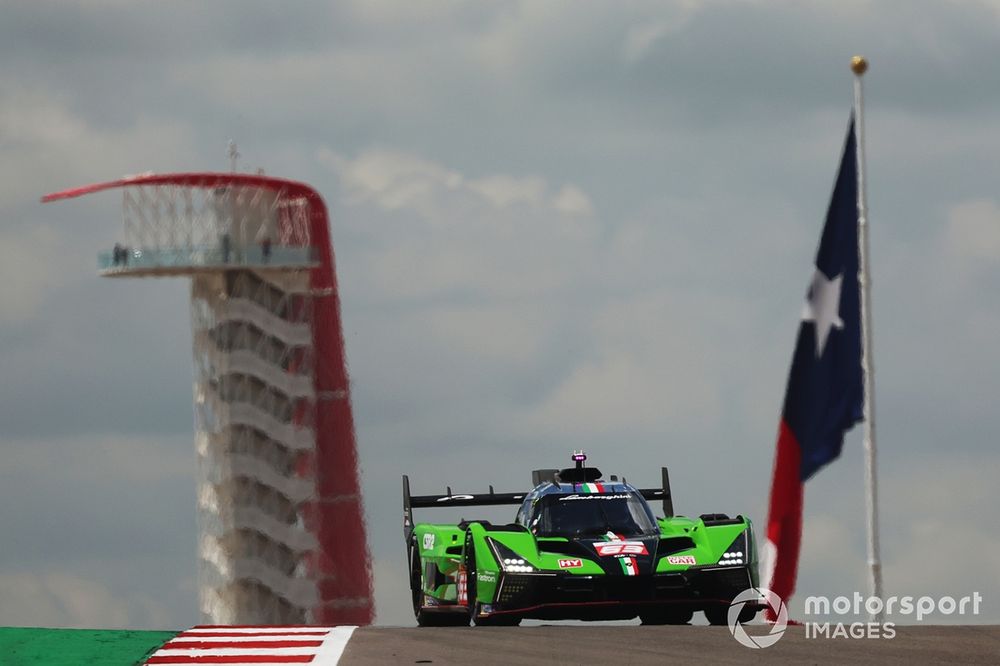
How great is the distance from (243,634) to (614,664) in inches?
162

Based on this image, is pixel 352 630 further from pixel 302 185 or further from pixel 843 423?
pixel 302 185

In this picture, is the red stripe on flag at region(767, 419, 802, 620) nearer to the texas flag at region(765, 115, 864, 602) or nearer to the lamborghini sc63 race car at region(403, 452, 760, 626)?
the texas flag at region(765, 115, 864, 602)

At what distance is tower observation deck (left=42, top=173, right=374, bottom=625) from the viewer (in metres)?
115

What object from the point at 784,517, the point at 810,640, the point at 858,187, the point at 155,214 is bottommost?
the point at 810,640

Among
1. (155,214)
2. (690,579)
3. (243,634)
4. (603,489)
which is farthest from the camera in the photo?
(155,214)

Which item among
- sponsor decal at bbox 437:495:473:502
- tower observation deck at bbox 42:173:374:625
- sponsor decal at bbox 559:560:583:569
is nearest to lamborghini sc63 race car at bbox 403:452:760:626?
sponsor decal at bbox 559:560:583:569

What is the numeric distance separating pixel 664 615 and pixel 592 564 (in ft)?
3.46

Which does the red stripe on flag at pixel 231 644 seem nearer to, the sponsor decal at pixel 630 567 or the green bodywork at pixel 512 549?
the green bodywork at pixel 512 549

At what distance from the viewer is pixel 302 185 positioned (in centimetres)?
11612

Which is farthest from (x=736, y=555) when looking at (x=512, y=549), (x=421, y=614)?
(x=421, y=614)

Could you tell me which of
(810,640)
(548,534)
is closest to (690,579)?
(548,534)

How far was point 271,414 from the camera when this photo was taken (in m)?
117

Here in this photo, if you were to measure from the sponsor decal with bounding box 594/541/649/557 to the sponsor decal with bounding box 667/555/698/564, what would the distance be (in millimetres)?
284

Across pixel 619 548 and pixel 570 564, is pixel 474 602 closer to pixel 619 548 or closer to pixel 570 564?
pixel 570 564
